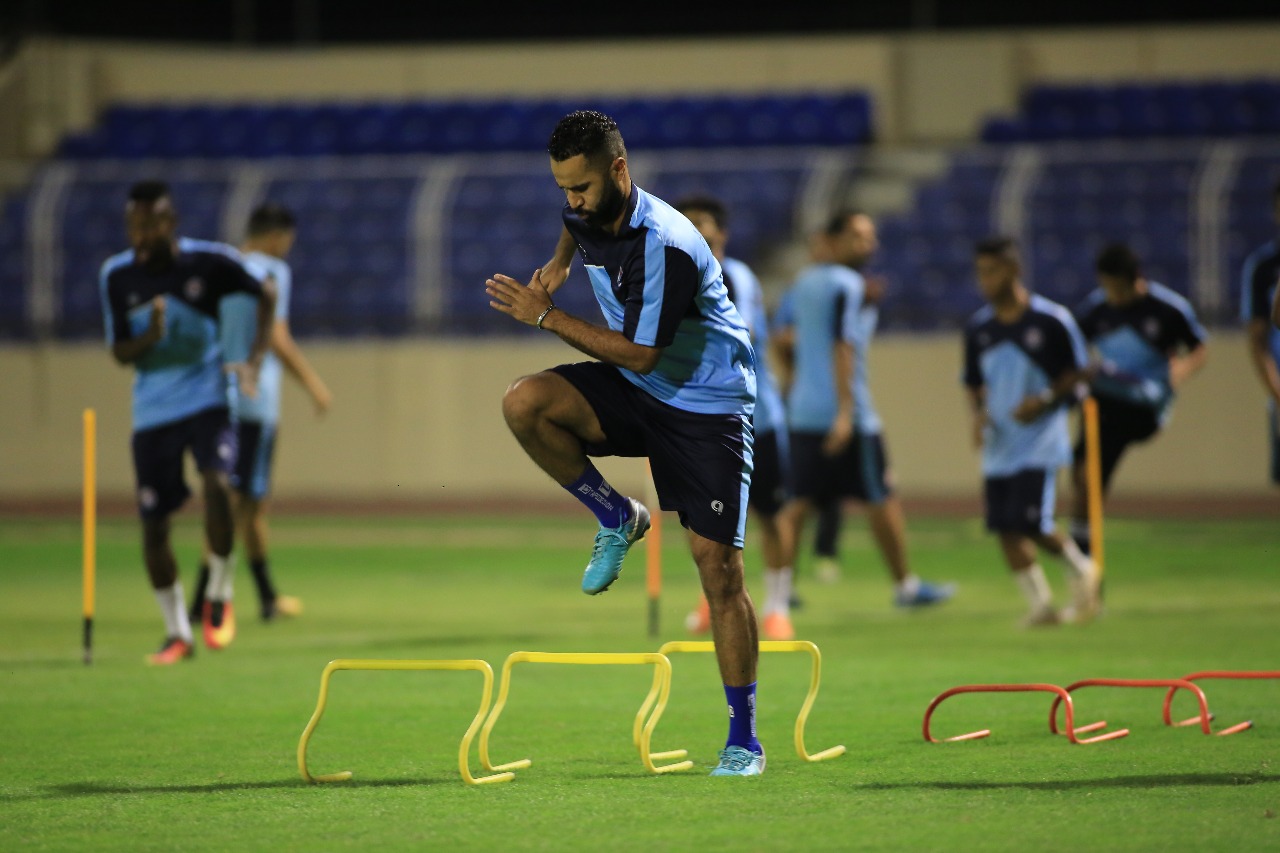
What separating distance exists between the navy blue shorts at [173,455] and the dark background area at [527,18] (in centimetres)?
1689

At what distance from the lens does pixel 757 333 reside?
10844 mm

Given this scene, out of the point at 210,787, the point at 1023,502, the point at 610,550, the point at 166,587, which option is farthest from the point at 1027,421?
the point at 210,787

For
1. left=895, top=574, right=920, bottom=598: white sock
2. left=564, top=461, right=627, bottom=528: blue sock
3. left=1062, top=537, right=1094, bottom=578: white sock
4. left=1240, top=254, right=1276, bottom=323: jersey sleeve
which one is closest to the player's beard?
left=564, top=461, right=627, bottom=528: blue sock

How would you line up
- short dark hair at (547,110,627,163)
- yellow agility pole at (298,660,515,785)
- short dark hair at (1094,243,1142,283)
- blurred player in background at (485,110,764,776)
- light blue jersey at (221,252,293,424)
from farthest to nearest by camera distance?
short dark hair at (1094,243,1142,283) < light blue jersey at (221,252,293,424) < blurred player in background at (485,110,764,776) < short dark hair at (547,110,627,163) < yellow agility pole at (298,660,515,785)

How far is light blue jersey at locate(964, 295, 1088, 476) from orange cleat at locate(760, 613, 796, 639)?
1.67 m

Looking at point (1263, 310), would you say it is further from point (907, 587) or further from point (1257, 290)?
point (907, 587)

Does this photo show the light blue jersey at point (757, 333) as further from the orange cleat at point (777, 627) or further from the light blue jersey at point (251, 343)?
the light blue jersey at point (251, 343)

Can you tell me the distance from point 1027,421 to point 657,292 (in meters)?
5.63

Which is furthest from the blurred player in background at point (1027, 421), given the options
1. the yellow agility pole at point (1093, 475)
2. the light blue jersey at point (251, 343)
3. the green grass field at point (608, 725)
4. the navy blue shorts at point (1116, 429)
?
the light blue jersey at point (251, 343)

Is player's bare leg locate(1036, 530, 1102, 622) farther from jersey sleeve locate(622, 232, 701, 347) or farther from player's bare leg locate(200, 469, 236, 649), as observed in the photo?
jersey sleeve locate(622, 232, 701, 347)

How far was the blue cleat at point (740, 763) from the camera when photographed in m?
6.34

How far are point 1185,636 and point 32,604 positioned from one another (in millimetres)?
7721

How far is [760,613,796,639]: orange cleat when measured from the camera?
35.0 feet

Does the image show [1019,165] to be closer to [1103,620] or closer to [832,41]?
[832,41]
